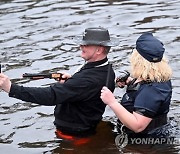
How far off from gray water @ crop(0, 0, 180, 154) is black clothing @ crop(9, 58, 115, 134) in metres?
0.38

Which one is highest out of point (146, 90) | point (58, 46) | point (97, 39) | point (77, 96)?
point (97, 39)

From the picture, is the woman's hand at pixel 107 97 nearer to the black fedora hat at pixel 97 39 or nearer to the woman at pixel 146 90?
the woman at pixel 146 90

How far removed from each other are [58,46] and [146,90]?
247 inches

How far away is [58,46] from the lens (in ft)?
41.9

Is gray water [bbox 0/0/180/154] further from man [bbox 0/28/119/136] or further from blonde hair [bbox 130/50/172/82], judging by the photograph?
blonde hair [bbox 130/50/172/82]

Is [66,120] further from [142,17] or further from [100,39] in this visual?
[142,17]

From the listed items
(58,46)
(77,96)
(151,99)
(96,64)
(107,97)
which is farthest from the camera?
(58,46)

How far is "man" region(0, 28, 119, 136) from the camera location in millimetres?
6738

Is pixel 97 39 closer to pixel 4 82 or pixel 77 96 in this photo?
pixel 77 96

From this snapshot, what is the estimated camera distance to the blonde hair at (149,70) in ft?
22.2

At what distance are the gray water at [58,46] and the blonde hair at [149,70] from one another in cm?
100

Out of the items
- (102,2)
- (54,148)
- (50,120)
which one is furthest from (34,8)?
(54,148)

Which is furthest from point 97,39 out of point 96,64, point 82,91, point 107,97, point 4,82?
point 4,82

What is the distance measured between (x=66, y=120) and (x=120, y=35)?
632 centimetres
